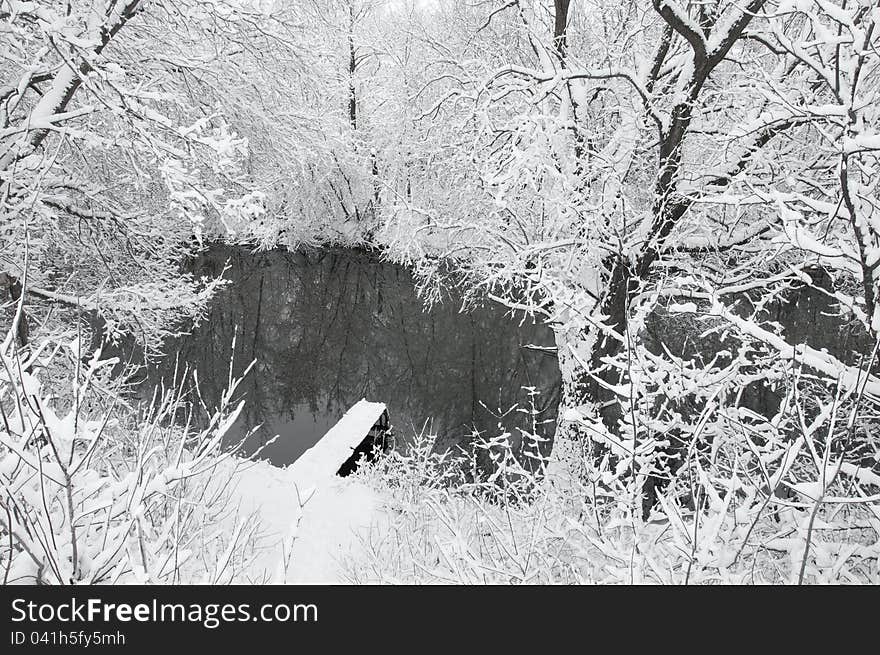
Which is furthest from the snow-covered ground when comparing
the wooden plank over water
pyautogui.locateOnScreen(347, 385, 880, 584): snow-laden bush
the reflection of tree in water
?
the reflection of tree in water

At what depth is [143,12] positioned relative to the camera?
23.2 ft

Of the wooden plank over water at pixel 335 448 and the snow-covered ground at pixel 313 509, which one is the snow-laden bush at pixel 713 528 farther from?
the wooden plank over water at pixel 335 448

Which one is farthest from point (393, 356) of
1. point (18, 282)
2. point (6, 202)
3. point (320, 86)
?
point (6, 202)

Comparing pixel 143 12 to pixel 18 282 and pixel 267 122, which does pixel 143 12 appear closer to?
pixel 267 122

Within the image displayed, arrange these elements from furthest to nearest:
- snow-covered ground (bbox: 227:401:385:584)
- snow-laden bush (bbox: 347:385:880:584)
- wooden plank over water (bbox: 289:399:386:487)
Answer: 1. wooden plank over water (bbox: 289:399:386:487)
2. snow-covered ground (bbox: 227:401:385:584)
3. snow-laden bush (bbox: 347:385:880:584)

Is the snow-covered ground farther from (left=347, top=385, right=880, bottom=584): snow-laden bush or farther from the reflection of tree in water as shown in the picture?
the reflection of tree in water

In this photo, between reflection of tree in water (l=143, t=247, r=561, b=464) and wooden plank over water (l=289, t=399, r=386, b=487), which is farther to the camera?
reflection of tree in water (l=143, t=247, r=561, b=464)

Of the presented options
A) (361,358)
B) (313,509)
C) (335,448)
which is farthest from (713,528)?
(361,358)

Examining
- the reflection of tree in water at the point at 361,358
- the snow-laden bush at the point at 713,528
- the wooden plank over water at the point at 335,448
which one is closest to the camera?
the snow-laden bush at the point at 713,528

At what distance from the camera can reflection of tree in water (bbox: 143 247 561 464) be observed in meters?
13.0

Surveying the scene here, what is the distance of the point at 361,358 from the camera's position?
15.6m

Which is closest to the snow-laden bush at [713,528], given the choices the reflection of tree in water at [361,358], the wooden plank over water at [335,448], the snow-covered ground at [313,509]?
the snow-covered ground at [313,509]

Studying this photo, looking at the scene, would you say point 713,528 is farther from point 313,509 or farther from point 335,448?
point 335,448

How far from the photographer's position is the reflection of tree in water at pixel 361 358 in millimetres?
12961
